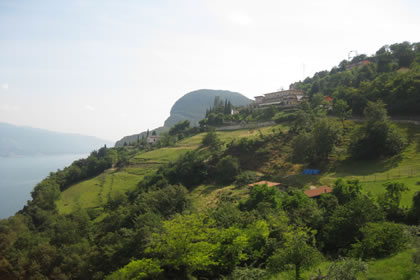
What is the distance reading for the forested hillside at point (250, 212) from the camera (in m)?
16.1

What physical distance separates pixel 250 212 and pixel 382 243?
12.3 metres

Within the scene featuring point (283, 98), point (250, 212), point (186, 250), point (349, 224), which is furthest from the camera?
point (283, 98)

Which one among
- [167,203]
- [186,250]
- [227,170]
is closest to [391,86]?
[227,170]

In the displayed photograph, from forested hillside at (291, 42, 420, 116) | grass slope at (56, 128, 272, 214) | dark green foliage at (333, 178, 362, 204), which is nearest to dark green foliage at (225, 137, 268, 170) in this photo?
grass slope at (56, 128, 272, 214)

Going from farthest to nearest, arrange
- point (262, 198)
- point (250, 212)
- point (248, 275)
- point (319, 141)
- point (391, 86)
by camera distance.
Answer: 1. point (391, 86)
2. point (319, 141)
3. point (262, 198)
4. point (250, 212)
5. point (248, 275)

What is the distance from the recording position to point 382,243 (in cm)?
1534

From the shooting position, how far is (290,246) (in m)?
14.4

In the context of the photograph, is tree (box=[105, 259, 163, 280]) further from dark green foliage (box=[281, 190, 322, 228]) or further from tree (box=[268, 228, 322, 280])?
dark green foliage (box=[281, 190, 322, 228])

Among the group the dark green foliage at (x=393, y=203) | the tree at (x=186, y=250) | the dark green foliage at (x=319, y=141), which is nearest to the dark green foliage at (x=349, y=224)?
the dark green foliage at (x=393, y=203)

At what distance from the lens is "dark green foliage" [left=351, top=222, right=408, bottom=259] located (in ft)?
50.2

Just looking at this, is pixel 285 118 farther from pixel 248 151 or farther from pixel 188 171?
pixel 188 171

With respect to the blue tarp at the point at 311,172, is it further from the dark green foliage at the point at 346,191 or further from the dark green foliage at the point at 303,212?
the dark green foliage at the point at 303,212

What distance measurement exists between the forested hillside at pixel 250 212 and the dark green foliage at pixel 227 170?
0.27 m

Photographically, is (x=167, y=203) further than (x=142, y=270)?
Yes
